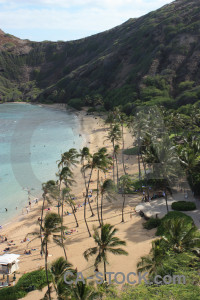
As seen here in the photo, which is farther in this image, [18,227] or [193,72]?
[193,72]

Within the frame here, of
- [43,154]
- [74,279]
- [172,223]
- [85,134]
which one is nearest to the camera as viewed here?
[74,279]

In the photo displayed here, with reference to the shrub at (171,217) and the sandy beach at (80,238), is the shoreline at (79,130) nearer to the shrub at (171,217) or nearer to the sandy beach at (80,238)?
the sandy beach at (80,238)

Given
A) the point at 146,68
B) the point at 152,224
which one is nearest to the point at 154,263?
the point at 152,224

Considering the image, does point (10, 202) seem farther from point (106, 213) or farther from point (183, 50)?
point (183, 50)

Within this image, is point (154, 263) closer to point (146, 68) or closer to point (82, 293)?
point (82, 293)

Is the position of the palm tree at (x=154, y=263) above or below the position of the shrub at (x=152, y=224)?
above

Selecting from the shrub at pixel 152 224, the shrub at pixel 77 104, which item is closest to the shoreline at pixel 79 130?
the shrub at pixel 77 104

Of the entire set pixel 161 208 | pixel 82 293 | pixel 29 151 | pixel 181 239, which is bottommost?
pixel 161 208

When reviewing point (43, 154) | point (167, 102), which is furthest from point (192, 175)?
point (167, 102)
